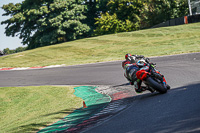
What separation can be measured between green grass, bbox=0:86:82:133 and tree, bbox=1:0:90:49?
38250 mm

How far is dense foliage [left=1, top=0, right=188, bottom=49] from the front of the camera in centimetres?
4906

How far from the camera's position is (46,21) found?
163 feet

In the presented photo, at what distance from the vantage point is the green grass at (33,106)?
700 centimetres

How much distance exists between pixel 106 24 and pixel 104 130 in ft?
156

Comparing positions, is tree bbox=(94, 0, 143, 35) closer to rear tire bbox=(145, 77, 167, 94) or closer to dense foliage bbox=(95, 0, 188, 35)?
dense foliage bbox=(95, 0, 188, 35)

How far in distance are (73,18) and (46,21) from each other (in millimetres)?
5124

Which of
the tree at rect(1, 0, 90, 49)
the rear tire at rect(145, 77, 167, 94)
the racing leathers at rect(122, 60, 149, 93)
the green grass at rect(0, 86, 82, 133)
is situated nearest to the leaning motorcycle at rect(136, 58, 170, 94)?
the rear tire at rect(145, 77, 167, 94)

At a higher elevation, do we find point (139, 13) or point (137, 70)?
point (139, 13)

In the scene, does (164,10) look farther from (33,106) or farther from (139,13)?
(33,106)

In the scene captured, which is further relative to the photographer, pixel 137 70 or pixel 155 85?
pixel 137 70

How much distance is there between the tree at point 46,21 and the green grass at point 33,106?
38250 millimetres

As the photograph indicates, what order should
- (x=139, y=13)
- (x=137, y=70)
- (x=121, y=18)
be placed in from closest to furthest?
(x=137, y=70) → (x=139, y=13) → (x=121, y=18)

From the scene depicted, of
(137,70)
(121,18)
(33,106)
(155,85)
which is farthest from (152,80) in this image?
(121,18)

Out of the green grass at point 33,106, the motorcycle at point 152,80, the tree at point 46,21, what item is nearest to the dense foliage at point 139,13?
the tree at point 46,21
